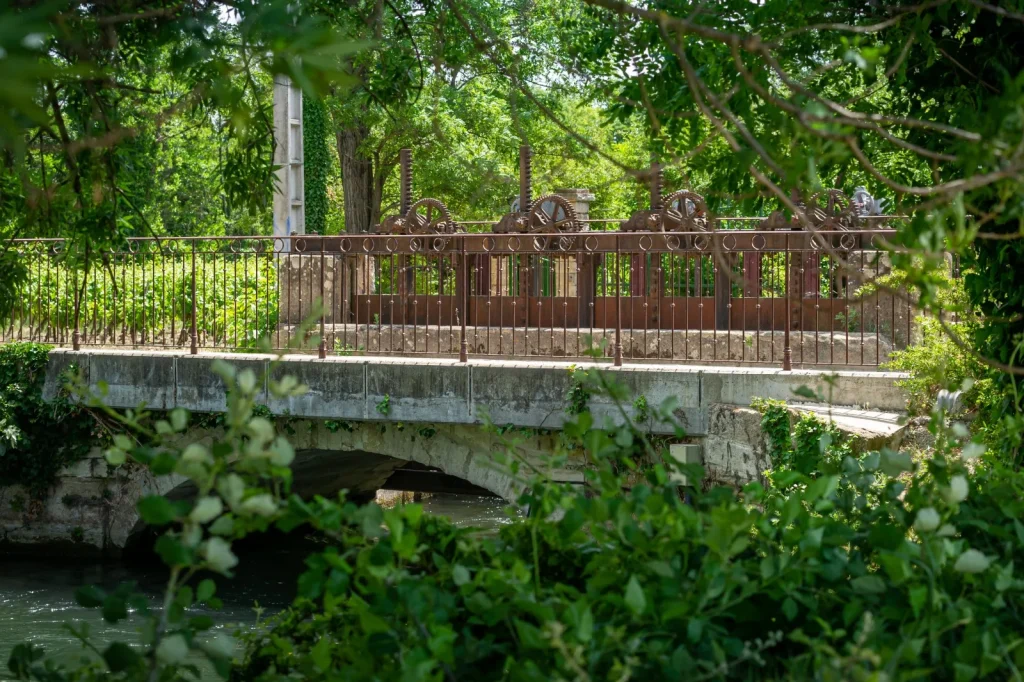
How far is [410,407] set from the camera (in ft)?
29.4

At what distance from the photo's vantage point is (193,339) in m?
9.88

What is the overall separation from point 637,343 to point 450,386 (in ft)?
5.54

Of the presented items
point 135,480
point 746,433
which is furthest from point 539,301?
point 135,480

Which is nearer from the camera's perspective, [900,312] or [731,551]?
[731,551]

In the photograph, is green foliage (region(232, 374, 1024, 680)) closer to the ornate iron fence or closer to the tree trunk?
the ornate iron fence

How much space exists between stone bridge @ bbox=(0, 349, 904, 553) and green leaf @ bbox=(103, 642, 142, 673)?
515cm

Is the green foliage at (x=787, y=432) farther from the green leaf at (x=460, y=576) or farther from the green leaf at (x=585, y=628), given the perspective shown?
the green leaf at (x=585, y=628)

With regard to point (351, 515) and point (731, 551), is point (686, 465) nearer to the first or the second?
point (731, 551)

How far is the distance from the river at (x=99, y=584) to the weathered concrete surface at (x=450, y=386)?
0.94 meters

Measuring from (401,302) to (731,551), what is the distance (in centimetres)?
853

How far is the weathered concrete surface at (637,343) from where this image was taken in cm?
885

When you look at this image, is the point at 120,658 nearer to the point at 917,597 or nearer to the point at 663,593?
the point at 663,593

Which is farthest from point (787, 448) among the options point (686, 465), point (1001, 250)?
point (686, 465)

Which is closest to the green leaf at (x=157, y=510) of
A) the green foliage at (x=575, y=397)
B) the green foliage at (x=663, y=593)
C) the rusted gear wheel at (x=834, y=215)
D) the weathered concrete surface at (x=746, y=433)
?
the green foliage at (x=663, y=593)
